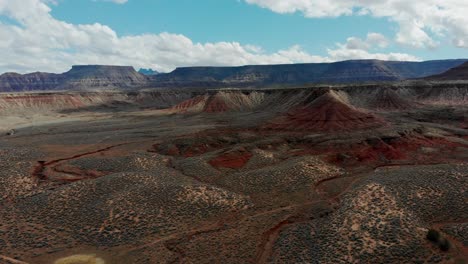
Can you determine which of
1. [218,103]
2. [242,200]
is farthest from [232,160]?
[218,103]

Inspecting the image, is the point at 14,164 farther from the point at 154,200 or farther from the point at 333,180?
the point at 333,180

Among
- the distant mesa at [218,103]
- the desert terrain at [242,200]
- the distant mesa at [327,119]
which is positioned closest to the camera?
the desert terrain at [242,200]

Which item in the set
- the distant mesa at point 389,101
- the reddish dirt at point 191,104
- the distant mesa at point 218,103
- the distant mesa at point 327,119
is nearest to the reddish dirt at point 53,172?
the distant mesa at point 327,119

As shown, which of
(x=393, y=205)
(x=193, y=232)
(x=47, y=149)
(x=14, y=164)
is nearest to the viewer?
(x=193, y=232)

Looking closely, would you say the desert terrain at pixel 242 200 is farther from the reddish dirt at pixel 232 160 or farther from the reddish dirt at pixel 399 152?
the reddish dirt at pixel 399 152

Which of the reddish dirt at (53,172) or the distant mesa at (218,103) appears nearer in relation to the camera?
the reddish dirt at (53,172)

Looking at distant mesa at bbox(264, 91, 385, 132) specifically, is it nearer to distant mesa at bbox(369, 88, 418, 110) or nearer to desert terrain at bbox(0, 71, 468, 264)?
desert terrain at bbox(0, 71, 468, 264)

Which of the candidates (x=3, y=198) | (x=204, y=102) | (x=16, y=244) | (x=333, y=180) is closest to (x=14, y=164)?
(x=3, y=198)
